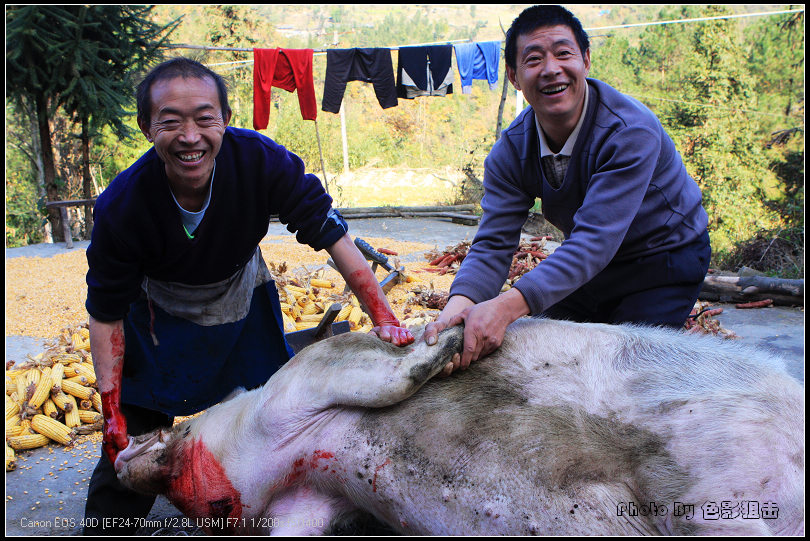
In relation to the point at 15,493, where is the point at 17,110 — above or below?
above

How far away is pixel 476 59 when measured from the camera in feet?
44.3

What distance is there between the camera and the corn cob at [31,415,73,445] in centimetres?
394

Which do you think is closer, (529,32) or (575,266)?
(575,266)

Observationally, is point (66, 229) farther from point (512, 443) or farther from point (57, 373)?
point (512, 443)

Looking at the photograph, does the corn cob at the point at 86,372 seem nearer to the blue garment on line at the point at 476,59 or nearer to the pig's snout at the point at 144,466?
the pig's snout at the point at 144,466

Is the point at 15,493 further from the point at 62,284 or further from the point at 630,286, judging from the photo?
the point at 62,284

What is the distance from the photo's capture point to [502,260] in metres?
3.11

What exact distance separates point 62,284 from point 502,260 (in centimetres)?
727

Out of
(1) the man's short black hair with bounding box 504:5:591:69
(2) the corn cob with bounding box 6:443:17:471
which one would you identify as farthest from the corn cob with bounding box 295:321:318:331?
(1) the man's short black hair with bounding box 504:5:591:69

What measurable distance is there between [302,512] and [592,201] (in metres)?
1.75

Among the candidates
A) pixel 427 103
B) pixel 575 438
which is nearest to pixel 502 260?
pixel 575 438

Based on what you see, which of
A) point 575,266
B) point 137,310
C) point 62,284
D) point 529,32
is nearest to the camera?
point 575,266

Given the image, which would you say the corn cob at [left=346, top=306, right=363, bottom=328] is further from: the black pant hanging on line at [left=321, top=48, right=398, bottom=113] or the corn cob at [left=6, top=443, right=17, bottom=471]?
the black pant hanging on line at [left=321, top=48, right=398, bottom=113]

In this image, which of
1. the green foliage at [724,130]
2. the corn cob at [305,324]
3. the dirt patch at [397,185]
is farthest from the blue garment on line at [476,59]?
the green foliage at [724,130]
